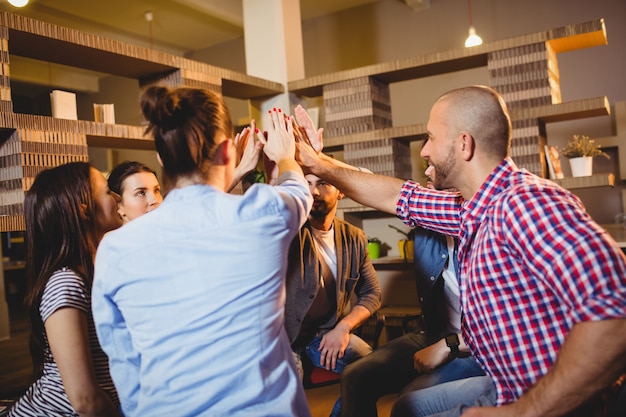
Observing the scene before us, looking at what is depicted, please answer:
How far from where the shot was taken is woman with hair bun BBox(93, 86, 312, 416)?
1137 millimetres

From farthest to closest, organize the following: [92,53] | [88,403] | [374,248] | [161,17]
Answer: [161,17] < [374,248] < [92,53] < [88,403]

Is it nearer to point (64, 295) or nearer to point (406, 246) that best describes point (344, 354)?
point (64, 295)

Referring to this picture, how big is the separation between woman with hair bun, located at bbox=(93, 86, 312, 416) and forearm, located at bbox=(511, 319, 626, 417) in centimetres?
55

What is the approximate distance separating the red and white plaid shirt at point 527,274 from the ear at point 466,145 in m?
0.10

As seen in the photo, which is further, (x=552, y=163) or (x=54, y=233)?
(x=552, y=163)

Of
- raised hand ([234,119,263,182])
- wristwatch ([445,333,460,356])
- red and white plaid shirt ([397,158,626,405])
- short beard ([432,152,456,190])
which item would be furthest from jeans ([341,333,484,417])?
raised hand ([234,119,263,182])

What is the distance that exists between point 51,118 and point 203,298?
1.86 metres

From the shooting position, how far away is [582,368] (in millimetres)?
1151

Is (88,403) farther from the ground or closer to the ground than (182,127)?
closer to the ground

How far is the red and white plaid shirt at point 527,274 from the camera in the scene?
114 centimetres

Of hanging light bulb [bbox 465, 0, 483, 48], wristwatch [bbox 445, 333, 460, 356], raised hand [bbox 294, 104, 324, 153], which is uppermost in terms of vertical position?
hanging light bulb [bbox 465, 0, 483, 48]

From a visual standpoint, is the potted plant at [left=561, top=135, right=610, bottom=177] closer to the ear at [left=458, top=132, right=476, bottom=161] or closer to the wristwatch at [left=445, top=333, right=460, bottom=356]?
the wristwatch at [left=445, top=333, right=460, bottom=356]

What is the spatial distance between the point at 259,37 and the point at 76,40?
69.3 inches

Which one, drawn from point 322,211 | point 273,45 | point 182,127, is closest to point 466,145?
point 182,127
